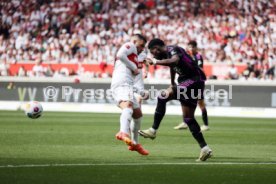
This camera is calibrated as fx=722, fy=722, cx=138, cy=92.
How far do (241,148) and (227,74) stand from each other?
56.0 feet

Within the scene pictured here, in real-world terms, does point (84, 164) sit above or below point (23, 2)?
below

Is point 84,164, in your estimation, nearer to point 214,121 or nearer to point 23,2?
point 214,121

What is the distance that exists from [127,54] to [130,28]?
23.8m

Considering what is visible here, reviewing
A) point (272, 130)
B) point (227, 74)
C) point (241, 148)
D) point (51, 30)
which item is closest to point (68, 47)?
point (51, 30)

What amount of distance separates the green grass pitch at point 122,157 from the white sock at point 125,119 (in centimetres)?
54

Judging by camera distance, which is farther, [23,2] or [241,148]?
[23,2]

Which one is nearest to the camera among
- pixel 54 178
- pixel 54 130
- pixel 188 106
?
pixel 54 178

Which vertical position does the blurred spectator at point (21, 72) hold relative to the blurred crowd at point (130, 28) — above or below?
below

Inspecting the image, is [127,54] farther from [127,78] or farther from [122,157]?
[122,157]

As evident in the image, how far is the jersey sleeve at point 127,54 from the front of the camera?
13.5 m

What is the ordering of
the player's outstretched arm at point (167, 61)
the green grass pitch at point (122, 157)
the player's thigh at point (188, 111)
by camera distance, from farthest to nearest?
the player's thigh at point (188, 111), the player's outstretched arm at point (167, 61), the green grass pitch at point (122, 157)

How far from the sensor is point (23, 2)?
39.9 m

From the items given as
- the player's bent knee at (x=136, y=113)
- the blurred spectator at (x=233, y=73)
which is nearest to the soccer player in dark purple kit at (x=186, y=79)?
the player's bent knee at (x=136, y=113)

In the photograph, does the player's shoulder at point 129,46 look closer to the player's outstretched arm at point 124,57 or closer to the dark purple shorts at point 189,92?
the player's outstretched arm at point 124,57
